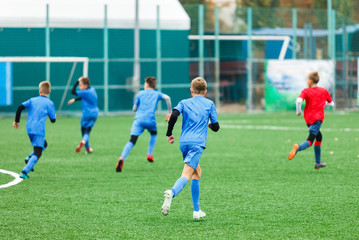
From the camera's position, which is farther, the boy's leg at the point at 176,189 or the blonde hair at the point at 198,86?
the blonde hair at the point at 198,86

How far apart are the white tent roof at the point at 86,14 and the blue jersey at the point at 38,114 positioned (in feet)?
59.6

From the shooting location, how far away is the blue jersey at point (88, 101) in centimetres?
1412

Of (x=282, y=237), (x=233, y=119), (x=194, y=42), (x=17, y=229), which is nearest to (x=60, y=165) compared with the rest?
(x=17, y=229)

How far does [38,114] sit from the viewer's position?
10172mm

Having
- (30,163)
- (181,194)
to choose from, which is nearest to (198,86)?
(181,194)

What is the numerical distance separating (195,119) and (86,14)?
22.3 metres

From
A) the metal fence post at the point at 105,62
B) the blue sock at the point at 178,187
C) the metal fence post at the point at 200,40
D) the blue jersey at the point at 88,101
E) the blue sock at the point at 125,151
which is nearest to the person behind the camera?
the blue sock at the point at 178,187

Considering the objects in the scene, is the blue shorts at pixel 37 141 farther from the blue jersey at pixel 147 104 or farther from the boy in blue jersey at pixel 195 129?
the boy in blue jersey at pixel 195 129

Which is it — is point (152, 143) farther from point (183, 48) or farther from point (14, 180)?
point (183, 48)

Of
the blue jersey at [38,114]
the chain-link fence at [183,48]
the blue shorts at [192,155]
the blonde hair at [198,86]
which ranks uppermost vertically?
the chain-link fence at [183,48]

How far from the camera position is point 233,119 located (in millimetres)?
25891

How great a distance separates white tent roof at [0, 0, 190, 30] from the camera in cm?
2773

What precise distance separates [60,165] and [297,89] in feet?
61.5

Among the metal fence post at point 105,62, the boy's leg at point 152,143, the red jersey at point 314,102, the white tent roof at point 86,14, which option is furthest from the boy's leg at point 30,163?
the white tent roof at point 86,14
